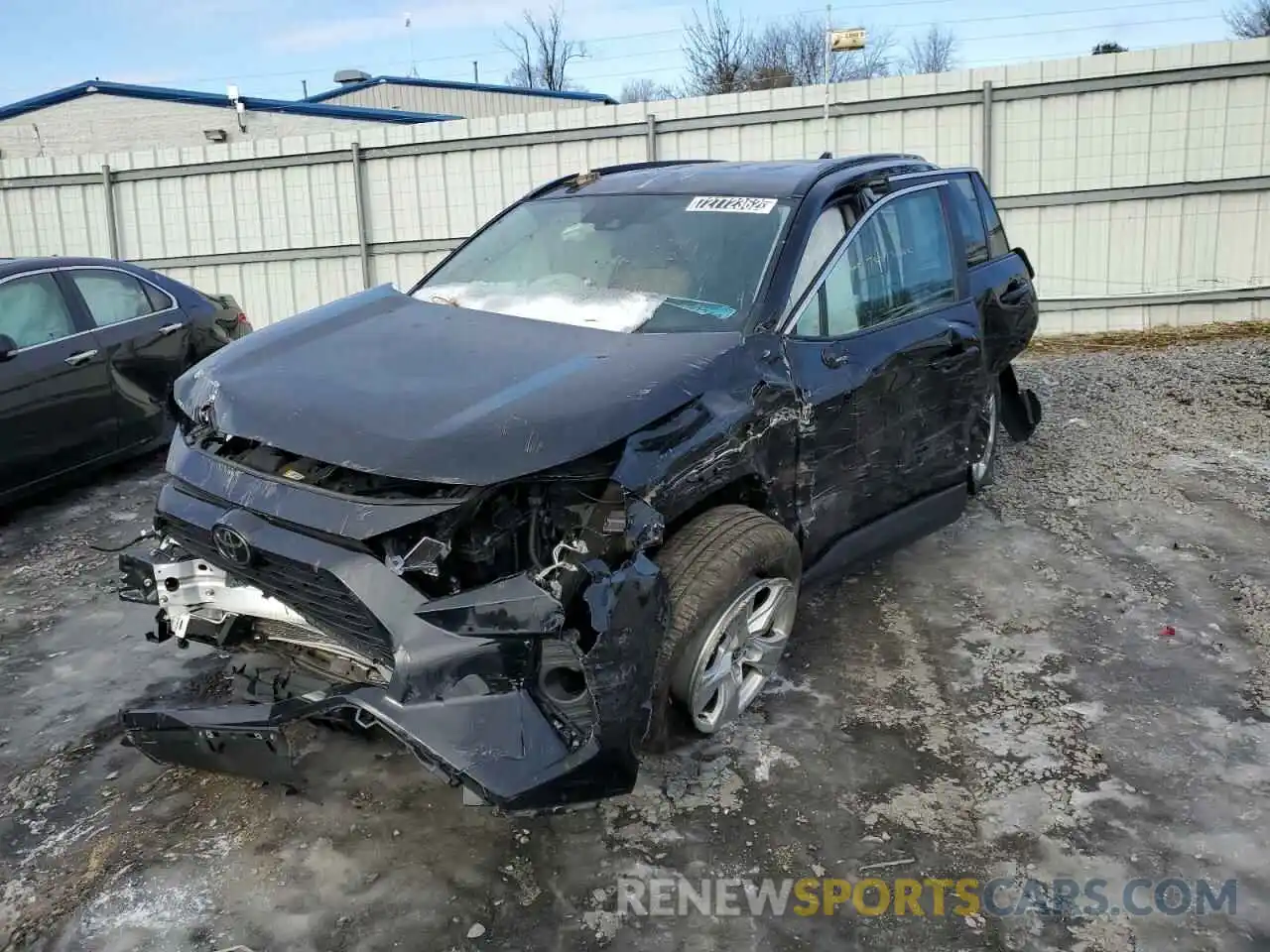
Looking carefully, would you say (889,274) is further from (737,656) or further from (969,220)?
(737,656)

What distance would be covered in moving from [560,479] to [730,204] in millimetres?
1800

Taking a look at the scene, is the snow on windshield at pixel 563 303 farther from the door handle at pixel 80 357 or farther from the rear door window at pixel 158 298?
the rear door window at pixel 158 298

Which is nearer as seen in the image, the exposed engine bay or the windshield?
the exposed engine bay

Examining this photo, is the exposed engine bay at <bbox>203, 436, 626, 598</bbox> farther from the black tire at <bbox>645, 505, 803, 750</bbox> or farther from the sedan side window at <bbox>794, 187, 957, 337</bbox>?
the sedan side window at <bbox>794, 187, 957, 337</bbox>

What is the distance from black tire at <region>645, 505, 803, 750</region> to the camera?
293 cm

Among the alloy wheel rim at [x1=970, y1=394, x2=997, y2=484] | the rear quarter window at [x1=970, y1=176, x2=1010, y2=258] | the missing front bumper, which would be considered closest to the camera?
the missing front bumper

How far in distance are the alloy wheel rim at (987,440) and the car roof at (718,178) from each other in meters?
1.39

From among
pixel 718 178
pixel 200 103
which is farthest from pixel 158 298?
pixel 200 103

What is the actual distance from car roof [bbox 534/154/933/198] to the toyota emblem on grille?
233 cm

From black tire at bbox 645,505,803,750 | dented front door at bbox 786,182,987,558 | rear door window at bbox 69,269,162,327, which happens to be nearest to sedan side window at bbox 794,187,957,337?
dented front door at bbox 786,182,987,558

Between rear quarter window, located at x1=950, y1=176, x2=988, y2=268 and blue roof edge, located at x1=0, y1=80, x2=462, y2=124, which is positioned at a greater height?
blue roof edge, located at x1=0, y1=80, x2=462, y2=124

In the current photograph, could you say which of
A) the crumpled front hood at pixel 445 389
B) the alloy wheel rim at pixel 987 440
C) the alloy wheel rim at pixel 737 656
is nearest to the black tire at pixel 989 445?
the alloy wheel rim at pixel 987 440

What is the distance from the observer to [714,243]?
12.9 ft

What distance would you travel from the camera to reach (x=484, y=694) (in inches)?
102
